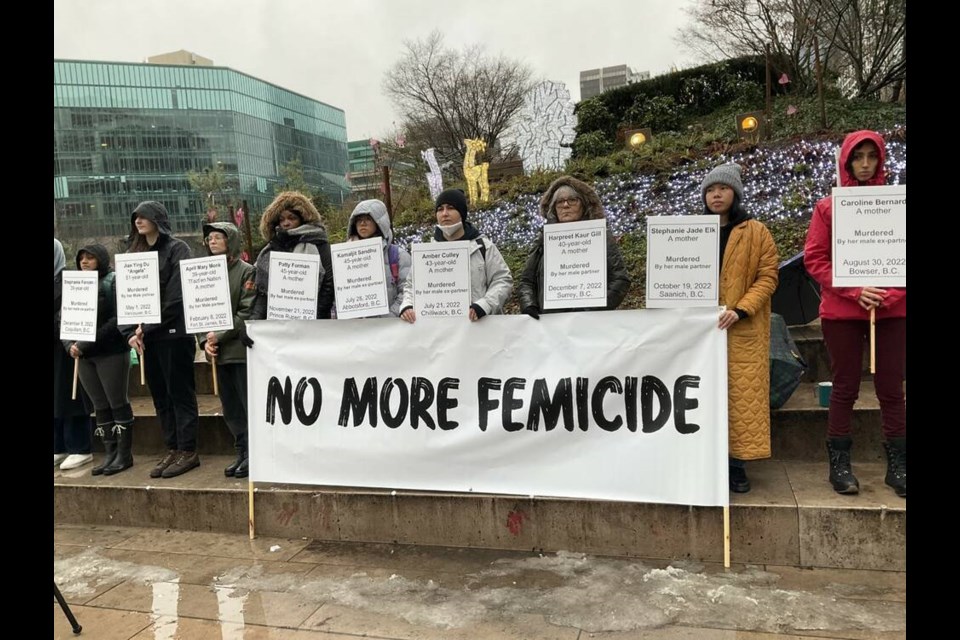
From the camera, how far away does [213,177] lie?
5141 cm

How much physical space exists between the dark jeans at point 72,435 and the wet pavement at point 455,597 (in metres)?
1.53

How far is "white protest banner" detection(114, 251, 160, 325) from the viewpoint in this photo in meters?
4.47

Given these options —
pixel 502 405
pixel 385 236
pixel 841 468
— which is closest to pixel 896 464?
pixel 841 468

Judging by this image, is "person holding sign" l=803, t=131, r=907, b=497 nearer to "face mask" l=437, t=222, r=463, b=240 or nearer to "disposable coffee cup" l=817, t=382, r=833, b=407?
"disposable coffee cup" l=817, t=382, r=833, b=407

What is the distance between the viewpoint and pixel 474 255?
158 inches

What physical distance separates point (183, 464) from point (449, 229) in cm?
267

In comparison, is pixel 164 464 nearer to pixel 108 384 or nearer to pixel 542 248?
pixel 108 384

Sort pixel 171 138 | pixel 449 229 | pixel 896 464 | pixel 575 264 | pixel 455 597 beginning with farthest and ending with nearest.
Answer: pixel 171 138, pixel 449 229, pixel 575 264, pixel 896 464, pixel 455 597

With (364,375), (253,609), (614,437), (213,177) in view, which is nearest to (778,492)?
(614,437)

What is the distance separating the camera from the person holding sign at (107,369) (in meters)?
4.84

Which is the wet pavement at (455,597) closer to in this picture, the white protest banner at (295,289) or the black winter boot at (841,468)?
the black winter boot at (841,468)

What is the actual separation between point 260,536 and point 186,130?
8805 cm

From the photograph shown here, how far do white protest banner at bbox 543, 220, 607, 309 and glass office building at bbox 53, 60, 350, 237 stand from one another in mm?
67739
